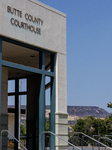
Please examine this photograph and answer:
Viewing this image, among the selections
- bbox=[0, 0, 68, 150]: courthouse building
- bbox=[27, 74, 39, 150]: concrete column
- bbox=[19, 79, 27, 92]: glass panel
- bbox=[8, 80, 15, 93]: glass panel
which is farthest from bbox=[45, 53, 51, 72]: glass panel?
bbox=[19, 79, 27, 92]: glass panel

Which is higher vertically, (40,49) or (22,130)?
(40,49)

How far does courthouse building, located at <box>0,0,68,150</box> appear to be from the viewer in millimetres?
10472

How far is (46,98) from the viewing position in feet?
38.7

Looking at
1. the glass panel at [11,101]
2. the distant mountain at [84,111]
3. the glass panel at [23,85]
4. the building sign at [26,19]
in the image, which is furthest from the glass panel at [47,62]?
the distant mountain at [84,111]

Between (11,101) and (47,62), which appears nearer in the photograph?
(47,62)

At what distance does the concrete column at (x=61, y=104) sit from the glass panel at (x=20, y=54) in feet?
3.19

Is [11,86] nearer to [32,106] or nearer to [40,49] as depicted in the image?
[32,106]

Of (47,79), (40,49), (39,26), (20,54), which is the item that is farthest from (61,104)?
(39,26)

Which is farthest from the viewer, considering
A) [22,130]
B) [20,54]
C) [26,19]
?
[22,130]

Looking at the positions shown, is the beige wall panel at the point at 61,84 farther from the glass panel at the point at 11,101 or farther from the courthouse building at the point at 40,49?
the glass panel at the point at 11,101

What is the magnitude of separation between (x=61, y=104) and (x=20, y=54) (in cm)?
260

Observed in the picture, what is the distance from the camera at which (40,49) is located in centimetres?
1158

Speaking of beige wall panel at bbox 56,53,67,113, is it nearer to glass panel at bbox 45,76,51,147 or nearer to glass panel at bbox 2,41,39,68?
glass panel at bbox 45,76,51,147

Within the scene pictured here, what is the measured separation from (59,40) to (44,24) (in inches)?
38.5
